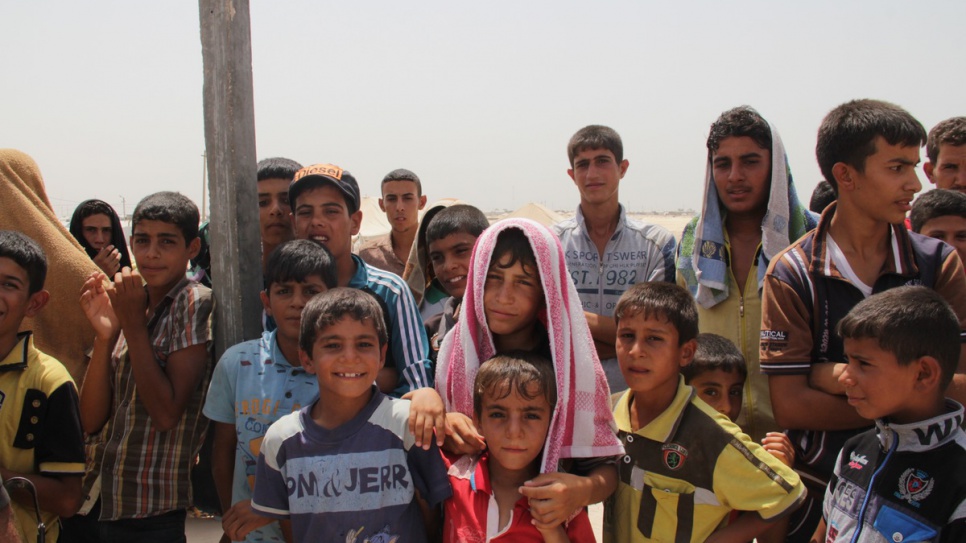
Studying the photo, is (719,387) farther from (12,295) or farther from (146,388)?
(12,295)

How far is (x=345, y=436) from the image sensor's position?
218 centimetres

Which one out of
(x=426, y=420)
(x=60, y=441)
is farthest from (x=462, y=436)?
(x=60, y=441)

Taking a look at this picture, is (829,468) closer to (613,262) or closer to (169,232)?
(613,262)

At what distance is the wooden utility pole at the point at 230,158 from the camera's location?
2816 millimetres

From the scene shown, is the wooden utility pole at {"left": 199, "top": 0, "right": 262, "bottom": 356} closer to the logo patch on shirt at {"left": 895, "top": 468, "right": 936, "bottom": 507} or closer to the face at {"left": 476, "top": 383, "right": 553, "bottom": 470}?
the face at {"left": 476, "top": 383, "right": 553, "bottom": 470}

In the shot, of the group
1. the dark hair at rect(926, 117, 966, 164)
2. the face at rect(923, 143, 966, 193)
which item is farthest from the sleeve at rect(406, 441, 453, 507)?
the face at rect(923, 143, 966, 193)

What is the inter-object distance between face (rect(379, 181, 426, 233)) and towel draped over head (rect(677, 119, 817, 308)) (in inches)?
117

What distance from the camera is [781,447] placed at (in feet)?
7.87

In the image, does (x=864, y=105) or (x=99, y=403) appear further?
(x=99, y=403)

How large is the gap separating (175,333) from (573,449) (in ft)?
5.63

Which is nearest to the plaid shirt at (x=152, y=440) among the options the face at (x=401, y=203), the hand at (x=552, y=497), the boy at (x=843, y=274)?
the hand at (x=552, y=497)

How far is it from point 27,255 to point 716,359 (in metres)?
2.69

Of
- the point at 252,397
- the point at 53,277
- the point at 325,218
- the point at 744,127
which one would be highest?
the point at 744,127

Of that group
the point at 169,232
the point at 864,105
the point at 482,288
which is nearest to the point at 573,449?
the point at 482,288
